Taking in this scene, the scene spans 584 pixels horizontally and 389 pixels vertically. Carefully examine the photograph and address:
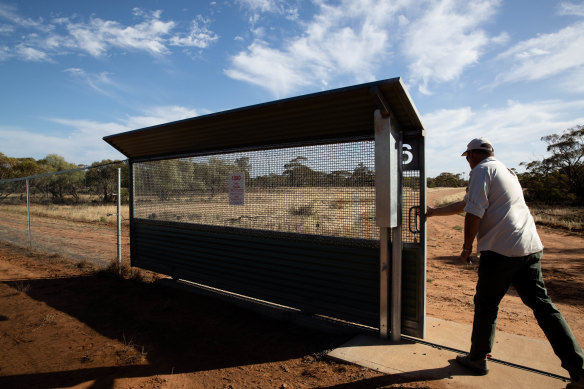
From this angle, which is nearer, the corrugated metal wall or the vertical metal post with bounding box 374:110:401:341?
the vertical metal post with bounding box 374:110:401:341

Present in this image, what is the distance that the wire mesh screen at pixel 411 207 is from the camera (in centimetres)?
362

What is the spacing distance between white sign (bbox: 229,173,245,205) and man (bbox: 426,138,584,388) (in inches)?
119

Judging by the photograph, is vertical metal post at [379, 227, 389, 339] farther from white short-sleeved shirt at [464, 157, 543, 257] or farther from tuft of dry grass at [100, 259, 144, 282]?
tuft of dry grass at [100, 259, 144, 282]

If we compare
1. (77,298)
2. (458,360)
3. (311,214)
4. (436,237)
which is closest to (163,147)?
(77,298)

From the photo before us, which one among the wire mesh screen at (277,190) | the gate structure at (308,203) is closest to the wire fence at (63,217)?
the wire mesh screen at (277,190)

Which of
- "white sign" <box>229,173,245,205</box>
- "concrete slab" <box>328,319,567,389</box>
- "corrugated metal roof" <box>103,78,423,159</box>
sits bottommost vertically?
"concrete slab" <box>328,319,567,389</box>

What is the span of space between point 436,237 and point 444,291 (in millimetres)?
9458

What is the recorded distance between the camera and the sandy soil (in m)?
3.18

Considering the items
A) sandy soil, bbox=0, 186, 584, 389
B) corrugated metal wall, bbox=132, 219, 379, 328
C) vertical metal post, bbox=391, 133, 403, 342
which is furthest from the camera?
corrugated metal wall, bbox=132, 219, 379, 328

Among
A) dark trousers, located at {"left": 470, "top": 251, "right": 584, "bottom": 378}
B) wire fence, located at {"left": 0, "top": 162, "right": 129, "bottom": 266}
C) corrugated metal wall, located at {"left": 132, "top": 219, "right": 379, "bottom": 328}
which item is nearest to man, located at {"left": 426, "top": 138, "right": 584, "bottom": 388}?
dark trousers, located at {"left": 470, "top": 251, "right": 584, "bottom": 378}

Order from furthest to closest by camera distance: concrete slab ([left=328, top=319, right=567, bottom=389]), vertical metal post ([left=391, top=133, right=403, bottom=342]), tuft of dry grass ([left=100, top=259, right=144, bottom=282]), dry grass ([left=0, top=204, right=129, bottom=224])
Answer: dry grass ([left=0, top=204, right=129, bottom=224]) < tuft of dry grass ([left=100, top=259, right=144, bottom=282]) < vertical metal post ([left=391, top=133, right=403, bottom=342]) < concrete slab ([left=328, top=319, right=567, bottom=389])

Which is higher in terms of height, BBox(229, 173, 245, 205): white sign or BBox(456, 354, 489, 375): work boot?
BBox(229, 173, 245, 205): white sign

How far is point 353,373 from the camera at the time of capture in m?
3.16

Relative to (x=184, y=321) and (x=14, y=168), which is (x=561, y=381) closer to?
(x=184, y=321)
